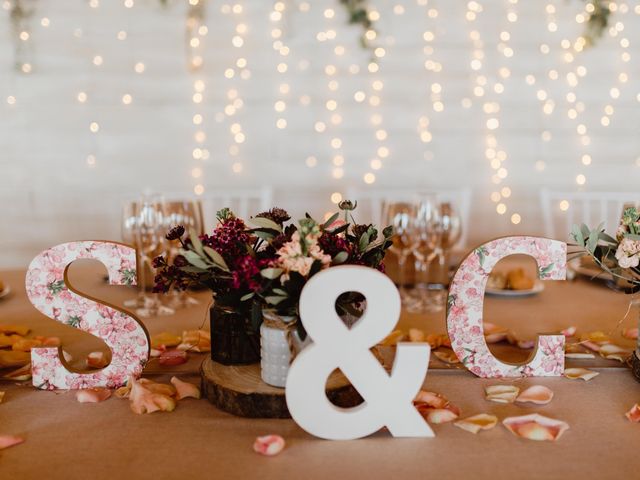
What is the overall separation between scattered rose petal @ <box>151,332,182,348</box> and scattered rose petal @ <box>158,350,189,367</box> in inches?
1.7

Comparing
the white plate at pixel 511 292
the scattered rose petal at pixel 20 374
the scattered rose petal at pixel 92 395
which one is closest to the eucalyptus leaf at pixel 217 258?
the scattered rose petal at pixel 92 395

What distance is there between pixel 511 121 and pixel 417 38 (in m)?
0.58

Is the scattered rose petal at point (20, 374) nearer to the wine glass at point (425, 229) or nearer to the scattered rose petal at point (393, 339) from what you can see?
the scattered rose petal at point (393, 339)

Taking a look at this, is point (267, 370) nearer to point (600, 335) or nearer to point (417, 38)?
point (600, 335)

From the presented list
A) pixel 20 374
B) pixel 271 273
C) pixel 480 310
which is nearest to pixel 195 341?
pixel 20 374

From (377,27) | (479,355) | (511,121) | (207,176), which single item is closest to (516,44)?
(511,121)

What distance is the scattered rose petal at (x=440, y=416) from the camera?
777mm

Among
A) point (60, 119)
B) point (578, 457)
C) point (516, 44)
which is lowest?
point (578, 457)

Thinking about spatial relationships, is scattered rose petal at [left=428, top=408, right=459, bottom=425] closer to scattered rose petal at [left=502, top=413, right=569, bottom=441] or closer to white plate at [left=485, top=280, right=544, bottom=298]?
scattered rose petal at [left=502, top=413, right=569, bottom=441]

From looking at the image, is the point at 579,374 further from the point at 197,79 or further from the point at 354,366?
the point at 197,79

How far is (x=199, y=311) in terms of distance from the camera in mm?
1295

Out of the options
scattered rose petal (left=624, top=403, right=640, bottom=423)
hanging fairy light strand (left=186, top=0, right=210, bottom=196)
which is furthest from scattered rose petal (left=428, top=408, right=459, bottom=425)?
hanging fairy light strand (left=186, top=0, right=210, bottom=196)

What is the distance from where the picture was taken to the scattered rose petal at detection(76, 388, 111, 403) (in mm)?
847

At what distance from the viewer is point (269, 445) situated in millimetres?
695
